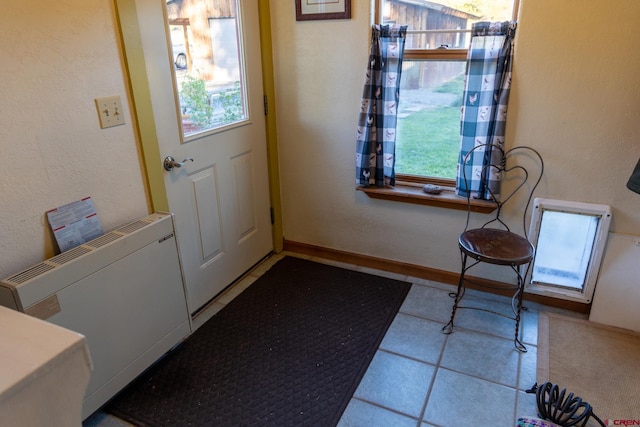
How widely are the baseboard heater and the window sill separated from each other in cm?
121

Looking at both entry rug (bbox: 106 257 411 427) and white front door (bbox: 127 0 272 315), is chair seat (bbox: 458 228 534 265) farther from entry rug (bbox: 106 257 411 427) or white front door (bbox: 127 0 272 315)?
white front door (bbox: 127 0 272 315)

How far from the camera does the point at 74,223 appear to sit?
1.63 meters

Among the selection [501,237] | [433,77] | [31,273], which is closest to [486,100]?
[433,77]

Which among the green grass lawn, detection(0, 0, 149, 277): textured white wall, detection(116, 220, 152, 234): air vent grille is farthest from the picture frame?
detection(116, 220, 152, 234): air vent grille

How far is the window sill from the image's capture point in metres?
2.31

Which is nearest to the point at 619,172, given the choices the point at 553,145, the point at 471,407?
the point at 553,145

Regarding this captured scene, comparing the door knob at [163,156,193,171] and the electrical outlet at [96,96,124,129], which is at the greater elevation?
the electrical outlet at [96,96,124,129]

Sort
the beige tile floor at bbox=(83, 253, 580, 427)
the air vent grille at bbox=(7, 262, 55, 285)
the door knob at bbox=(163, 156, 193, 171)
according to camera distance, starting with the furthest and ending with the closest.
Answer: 1. the door knob at bbox=(163, 156, 193, 171)
2. the beige tile floor at bbox=(83, 253, 580, 427)
3. the air vent grille at bbox=(7, 262, 55, 285)

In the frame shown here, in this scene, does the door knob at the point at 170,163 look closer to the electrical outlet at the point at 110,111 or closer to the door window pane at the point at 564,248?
the electrical outlet at the point at 110,111

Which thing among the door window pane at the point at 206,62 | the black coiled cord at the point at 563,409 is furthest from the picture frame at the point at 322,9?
the black coiled cord at the point at 563,409

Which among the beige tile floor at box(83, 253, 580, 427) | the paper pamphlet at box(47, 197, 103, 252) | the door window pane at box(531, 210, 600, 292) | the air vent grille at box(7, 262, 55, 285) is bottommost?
the beige tile floor at box(83, 253, 580, 427)

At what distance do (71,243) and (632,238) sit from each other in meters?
2.48

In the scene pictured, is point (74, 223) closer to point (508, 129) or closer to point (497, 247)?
point (497, 247)

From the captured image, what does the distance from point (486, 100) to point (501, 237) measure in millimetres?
684
